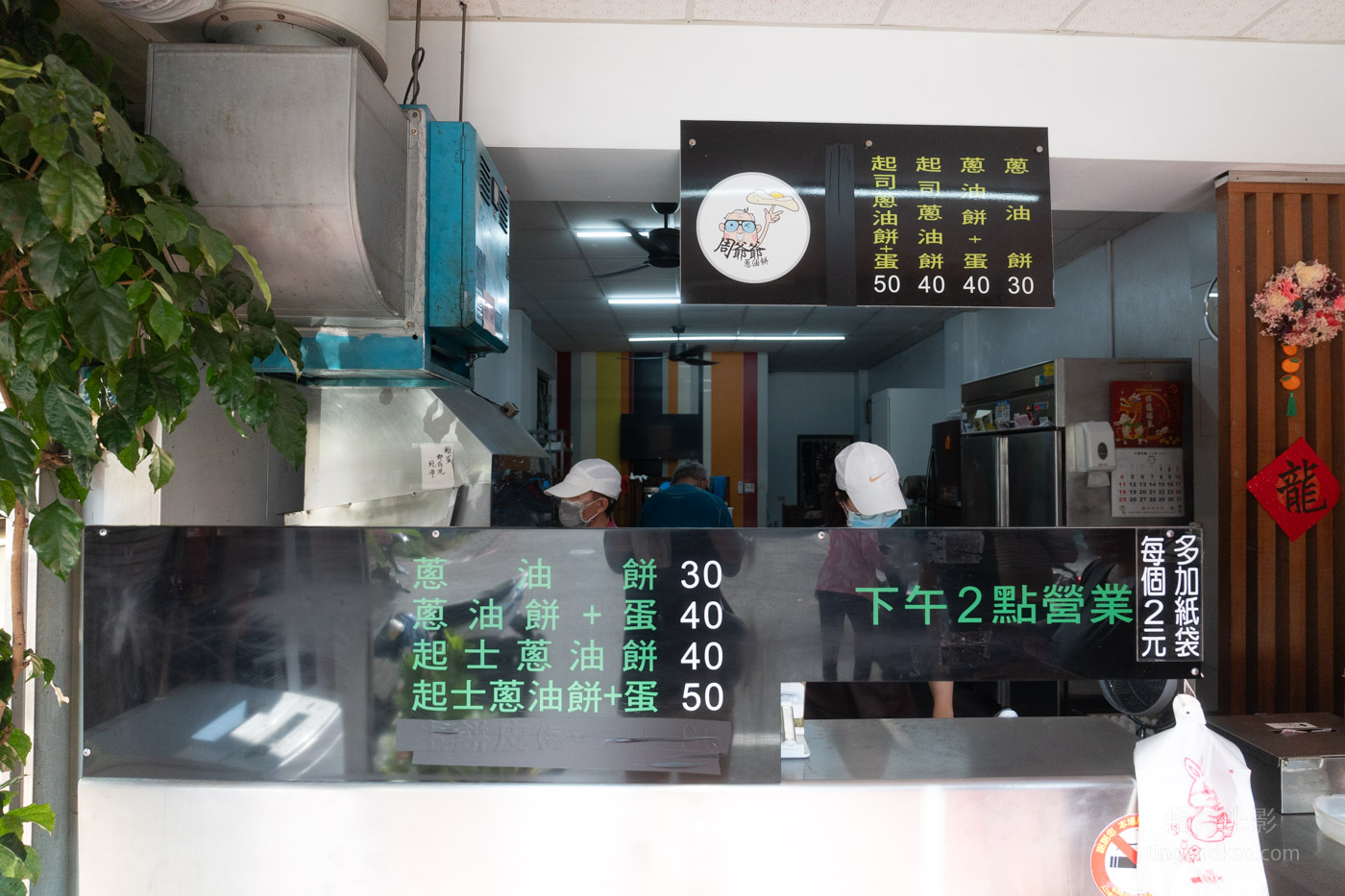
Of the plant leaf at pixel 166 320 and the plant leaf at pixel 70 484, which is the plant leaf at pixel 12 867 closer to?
the plant leaf at pixel 70 484

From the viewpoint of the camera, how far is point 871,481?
3227 millimetres

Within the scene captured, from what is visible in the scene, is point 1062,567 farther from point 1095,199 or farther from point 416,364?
point 1095,199

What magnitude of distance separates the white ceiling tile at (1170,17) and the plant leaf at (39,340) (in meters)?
2.83

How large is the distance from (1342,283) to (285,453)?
3.39m

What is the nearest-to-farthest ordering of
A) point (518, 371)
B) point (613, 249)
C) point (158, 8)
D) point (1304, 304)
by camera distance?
point (158, 8) → point (1304, 304) → point (613, 249) → point (518, 371)

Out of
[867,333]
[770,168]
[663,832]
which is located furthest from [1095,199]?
[867,333]

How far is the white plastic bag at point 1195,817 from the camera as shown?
1.32 m

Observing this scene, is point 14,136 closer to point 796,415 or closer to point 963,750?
point 963,750

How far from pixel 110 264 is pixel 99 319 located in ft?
0.36

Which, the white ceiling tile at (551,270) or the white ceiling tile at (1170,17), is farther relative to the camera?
the white ceiling tile at (551,270)

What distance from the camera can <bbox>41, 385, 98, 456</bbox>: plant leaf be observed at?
3.88ft

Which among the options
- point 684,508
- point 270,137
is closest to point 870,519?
point 684,508

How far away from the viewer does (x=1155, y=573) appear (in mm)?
1458

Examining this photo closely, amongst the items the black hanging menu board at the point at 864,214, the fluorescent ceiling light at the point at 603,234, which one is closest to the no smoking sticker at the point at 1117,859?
the black hanging menu board at the point at 864,214
